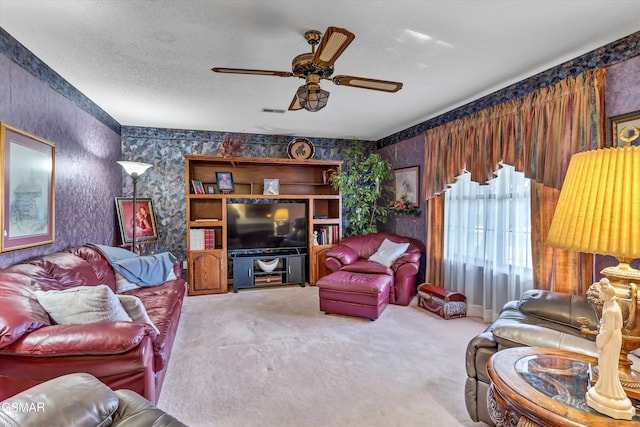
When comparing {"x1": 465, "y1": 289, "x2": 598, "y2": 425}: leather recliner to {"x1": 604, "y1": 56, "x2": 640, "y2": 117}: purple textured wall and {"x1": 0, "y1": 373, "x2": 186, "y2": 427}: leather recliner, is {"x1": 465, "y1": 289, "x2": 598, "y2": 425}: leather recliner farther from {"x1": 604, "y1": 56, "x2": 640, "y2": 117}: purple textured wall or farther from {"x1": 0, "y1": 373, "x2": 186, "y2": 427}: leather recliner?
{"x1": 0, "y1": 373, "x2": 186, "y2": 427}: leather recliner

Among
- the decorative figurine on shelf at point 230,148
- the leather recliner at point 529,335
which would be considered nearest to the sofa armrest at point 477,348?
Result: the leather recliner at point 529,335

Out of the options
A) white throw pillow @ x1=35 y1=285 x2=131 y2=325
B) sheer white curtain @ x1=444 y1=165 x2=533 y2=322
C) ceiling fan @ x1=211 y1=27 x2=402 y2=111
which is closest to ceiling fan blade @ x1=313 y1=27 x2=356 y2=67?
ceiling fan @ x1=211 y1=27 x2=402 y2=111

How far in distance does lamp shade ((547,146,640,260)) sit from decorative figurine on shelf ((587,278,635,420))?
16cm

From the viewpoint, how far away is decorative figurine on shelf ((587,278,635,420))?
1.07m

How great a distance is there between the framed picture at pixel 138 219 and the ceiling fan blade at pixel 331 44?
3.83 m

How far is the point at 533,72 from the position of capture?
3057mm

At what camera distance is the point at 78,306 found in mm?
1962

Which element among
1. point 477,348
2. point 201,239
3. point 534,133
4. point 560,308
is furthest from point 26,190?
point 534,133

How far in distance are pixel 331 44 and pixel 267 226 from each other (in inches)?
156

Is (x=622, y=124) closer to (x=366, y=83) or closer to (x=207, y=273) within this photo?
(x=366, y=83)

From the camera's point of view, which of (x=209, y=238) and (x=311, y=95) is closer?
(x=311, y=95)

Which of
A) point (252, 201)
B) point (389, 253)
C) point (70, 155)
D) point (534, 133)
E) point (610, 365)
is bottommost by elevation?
point (389, 253)

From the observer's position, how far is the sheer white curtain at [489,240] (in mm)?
3348

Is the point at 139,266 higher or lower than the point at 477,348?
higher
